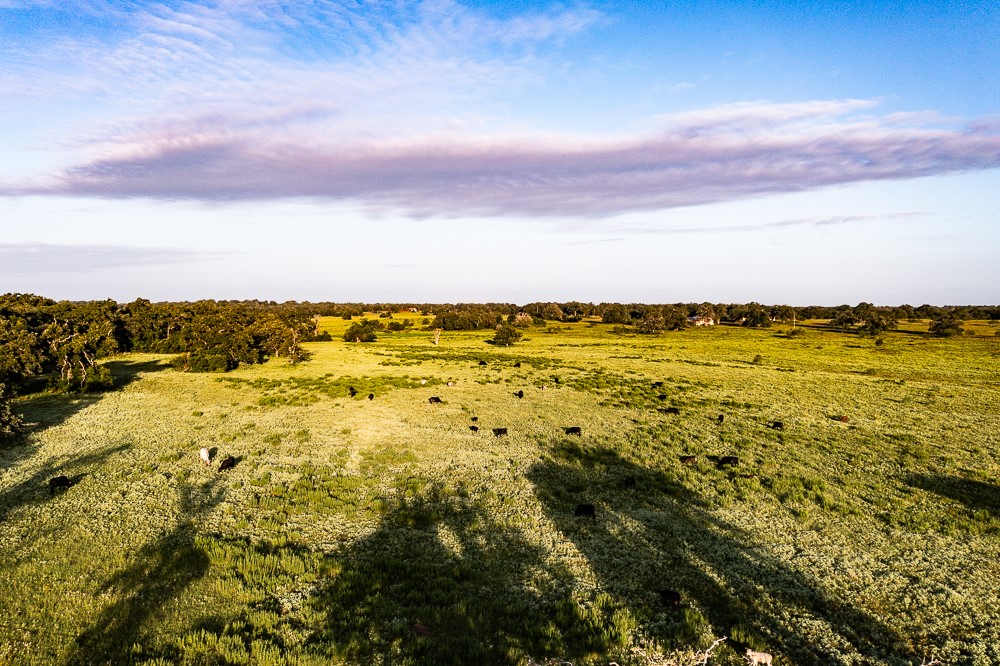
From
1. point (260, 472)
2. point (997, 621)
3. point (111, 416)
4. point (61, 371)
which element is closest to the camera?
point (997, 621)

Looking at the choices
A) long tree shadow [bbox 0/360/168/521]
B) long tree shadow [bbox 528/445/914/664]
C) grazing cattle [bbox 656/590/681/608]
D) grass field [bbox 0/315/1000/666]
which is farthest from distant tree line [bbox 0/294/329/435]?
grazing cattle [bbox 656/590/681/608]

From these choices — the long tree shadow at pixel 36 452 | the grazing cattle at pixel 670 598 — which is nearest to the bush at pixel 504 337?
the long tree shadow at pixel 36 452

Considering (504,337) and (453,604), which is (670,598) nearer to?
(453,604)

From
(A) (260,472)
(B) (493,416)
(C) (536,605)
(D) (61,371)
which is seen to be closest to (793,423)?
(B) (493,416)

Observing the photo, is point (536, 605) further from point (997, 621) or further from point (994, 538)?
point (994, 538)

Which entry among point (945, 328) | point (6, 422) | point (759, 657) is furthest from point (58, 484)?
point (945, 328)

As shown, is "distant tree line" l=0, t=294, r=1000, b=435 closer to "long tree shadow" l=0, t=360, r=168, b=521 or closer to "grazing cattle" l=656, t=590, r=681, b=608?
"long tree shadow" l=0, t=360, r=168, b=521
